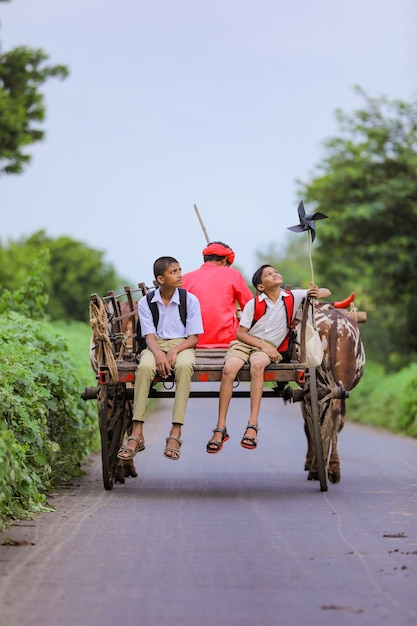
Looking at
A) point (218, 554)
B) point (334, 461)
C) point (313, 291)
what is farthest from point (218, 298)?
point (218, 554)

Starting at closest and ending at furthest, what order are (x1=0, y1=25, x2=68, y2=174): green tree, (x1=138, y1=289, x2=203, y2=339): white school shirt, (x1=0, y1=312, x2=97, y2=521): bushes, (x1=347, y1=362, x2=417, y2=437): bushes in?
(x1=0, y1=312, x2=97, y2=521): bushes, (x1=138, y1=289, x2=203, y2=339): white school shirt, (x1=347, y1=362, x2=417, y2=437): bushes, (x1=0, y1=25, x2=68, y2=174): green tree

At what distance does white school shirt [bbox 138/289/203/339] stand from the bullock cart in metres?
0.34

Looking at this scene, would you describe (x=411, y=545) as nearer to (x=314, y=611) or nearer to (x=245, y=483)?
(x=314, y=611)

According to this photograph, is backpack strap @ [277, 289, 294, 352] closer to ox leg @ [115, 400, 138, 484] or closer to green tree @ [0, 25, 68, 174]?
ox leg @ [115, 400, 138, 484]

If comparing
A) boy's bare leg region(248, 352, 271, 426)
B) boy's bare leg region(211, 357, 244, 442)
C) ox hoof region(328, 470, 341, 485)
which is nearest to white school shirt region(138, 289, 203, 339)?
boy's bare leg region(211, 357, 244, 442)

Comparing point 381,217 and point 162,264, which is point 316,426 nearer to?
point 162,264

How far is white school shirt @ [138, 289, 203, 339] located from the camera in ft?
39.3

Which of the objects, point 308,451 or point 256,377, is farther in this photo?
point 308,451

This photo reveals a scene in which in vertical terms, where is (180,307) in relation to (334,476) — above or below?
above

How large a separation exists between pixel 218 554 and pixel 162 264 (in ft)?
14.8

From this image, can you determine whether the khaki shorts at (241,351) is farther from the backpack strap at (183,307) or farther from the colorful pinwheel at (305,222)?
the colorful pinwheel at (305,222)

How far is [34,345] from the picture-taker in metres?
13.9

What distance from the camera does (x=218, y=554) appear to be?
7945 mm

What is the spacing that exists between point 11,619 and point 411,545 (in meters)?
3.41
